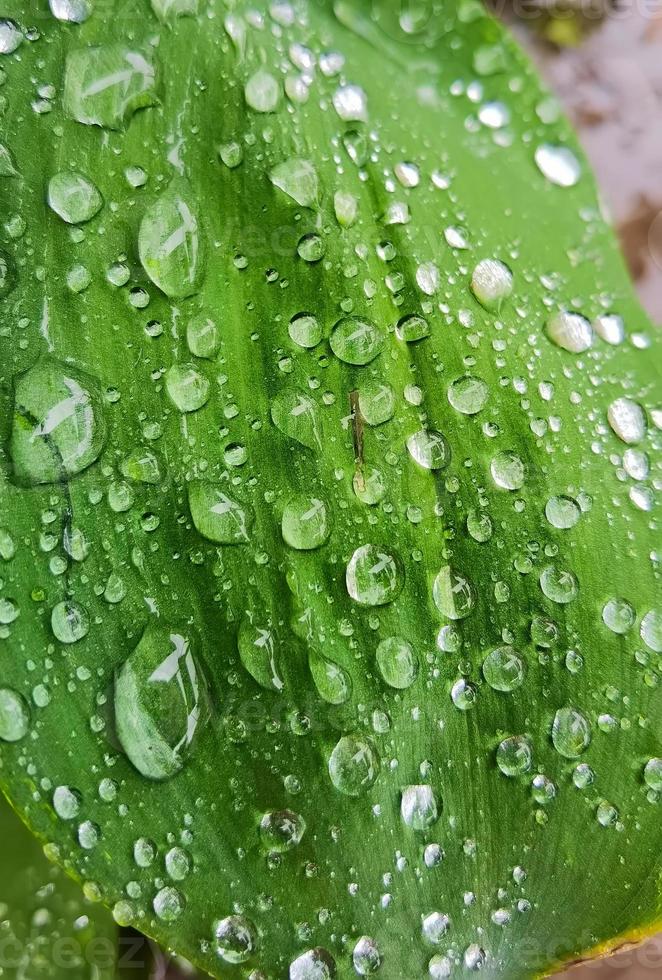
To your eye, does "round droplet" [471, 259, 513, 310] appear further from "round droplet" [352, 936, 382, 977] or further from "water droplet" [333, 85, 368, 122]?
"round droplet" [352, 936, 382, 977]

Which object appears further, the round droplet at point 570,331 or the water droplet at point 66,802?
the round droplet at point 570,331

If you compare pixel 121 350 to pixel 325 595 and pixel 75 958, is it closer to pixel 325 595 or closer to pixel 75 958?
pixel 325 595

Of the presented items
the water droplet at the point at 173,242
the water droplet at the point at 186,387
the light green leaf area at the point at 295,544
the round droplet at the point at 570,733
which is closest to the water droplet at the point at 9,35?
the light green leaf area at the point at 295,544

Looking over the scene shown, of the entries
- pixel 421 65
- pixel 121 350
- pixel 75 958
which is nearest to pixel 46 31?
pixel 121 350

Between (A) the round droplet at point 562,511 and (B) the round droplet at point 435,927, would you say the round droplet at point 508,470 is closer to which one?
(A) the round droplet at point 562,511

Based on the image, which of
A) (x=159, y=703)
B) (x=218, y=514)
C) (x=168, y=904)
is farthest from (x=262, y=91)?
(x=168, y=904)
